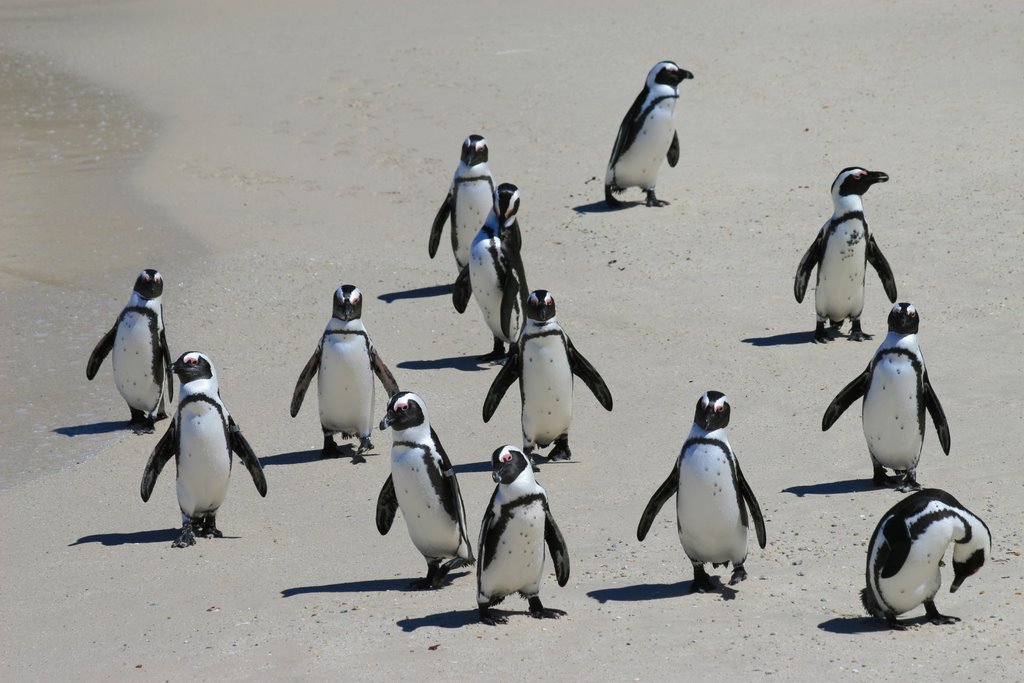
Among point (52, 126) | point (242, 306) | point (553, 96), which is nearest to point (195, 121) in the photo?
point (52, 126)

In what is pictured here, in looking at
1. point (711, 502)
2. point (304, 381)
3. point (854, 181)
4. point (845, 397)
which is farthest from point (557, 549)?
point (854, 181)

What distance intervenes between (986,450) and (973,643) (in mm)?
2506

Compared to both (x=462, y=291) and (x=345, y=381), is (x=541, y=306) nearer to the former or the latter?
(x=345, y=381)

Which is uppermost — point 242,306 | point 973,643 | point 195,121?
point 195,121

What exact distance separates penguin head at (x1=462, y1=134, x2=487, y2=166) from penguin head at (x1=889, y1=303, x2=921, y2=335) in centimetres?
463

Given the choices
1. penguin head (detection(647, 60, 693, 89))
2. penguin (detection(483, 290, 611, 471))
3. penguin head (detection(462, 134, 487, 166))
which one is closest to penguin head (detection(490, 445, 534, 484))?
penguin (detection(483, 290, 611, 471))

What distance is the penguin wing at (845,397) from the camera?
8750 mm

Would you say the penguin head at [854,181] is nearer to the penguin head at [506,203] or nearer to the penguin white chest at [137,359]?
the penguin head at [506,203]

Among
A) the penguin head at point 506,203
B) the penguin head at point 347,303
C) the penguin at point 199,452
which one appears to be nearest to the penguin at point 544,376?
the penguin head at point 347,303

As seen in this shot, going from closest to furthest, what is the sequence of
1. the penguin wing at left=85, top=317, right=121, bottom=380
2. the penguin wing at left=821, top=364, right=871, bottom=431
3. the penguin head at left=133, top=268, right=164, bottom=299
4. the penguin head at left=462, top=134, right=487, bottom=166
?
the penguin wing at left=821, top=364, right=871, bottom=431 → the penguin head at left=133, top=268, right=164, bottom=299 → the penguin wing at left=85, top=317, right=121, bottom=380 → the penguin head at left=462, top=134, right=487, bottom=166

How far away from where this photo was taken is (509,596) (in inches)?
300

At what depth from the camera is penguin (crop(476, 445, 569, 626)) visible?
715 centimetres

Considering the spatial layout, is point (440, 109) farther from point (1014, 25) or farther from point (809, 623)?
point (809, 623)

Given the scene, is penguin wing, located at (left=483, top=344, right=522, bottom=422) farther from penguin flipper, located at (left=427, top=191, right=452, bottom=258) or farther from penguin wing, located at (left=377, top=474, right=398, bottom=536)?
penguin flipper, located at (left=427, top=191, right=452, bottom=258)
